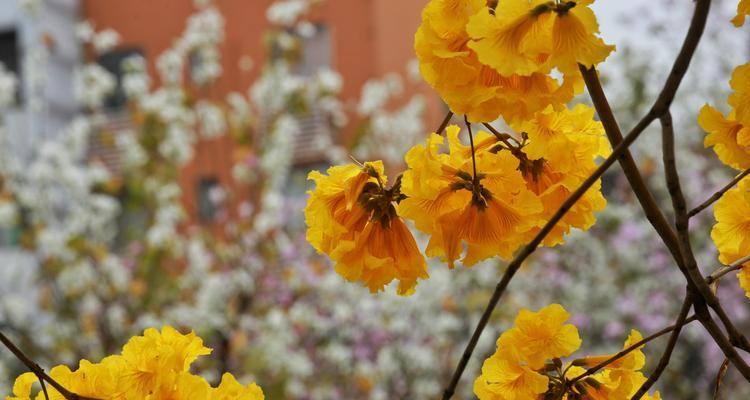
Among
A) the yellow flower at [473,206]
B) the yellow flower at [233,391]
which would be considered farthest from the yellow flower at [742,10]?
the yellow flower at [233,391]

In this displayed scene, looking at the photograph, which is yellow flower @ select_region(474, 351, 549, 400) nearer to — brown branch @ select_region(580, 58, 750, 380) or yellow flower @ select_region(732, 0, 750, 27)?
brown branch @ select_region(580, 58, 750, 380)

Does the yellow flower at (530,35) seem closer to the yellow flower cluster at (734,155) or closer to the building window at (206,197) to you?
the yellow flower cluster at (734,155)

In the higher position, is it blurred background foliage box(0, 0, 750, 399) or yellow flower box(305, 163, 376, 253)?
blurred background foliage box(0, 0, 750, 399)

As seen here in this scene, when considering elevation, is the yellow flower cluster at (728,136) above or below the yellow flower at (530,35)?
above

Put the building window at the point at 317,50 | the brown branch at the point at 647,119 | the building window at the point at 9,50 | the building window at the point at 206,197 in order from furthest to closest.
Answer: the building window at the point at 9,50, the building window at the point at 206,197, the building window at the point at 317,50, the brown branch at the point at 647,119

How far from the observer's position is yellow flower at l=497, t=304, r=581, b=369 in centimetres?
51

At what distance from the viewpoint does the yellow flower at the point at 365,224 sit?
20.3 inches

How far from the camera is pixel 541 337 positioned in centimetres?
52

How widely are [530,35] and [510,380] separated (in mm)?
200

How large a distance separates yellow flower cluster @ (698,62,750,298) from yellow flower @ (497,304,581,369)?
11 centimetres

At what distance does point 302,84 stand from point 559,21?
4046 mm

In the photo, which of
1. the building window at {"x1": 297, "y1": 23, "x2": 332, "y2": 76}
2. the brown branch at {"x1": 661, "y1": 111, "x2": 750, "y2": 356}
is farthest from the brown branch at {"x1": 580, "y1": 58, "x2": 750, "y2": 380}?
the building window at {"x1": 297, "y1": 23, "x2": 332, "y2": 76}

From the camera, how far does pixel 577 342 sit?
0.52 m

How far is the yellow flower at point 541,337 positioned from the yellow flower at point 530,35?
0.16 meters
